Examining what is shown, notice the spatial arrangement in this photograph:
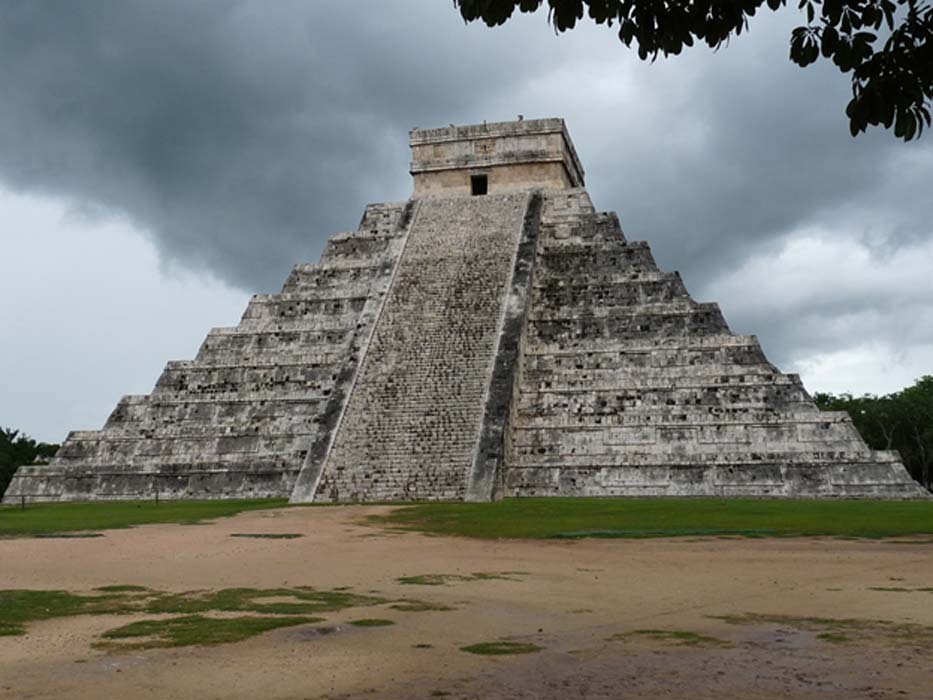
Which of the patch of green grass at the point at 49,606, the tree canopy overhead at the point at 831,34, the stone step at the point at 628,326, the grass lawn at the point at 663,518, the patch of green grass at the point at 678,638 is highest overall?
the stone step at the point at 628,326

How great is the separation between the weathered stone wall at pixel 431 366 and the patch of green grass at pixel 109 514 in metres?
1.95

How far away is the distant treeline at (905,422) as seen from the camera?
153ft

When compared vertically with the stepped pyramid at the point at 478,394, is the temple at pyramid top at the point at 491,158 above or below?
above

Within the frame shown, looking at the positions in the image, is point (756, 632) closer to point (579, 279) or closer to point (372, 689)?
point (372, 689)

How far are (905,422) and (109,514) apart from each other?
40.4 meters

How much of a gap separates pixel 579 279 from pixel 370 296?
5.11 m

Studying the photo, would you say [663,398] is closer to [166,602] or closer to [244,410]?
[244,410]

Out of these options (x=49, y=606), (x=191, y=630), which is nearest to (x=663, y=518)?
(x=49, y=606)

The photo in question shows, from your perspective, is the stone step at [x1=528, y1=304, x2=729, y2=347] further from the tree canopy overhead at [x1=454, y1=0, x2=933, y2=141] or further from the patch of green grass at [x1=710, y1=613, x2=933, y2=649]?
the tree canopy overhead at [x1=454, y1=0, x2=933, y2=141]

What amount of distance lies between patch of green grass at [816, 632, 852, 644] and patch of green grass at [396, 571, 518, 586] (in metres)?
3.27

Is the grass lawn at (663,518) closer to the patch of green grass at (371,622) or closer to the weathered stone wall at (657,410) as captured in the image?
the weathered stone wall at (657,410)

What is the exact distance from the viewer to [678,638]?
6.05 metres

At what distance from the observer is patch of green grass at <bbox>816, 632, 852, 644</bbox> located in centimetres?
588

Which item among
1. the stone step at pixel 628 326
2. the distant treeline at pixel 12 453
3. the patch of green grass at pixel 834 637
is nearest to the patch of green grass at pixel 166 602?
the patch of green grass at pixel 834 637
